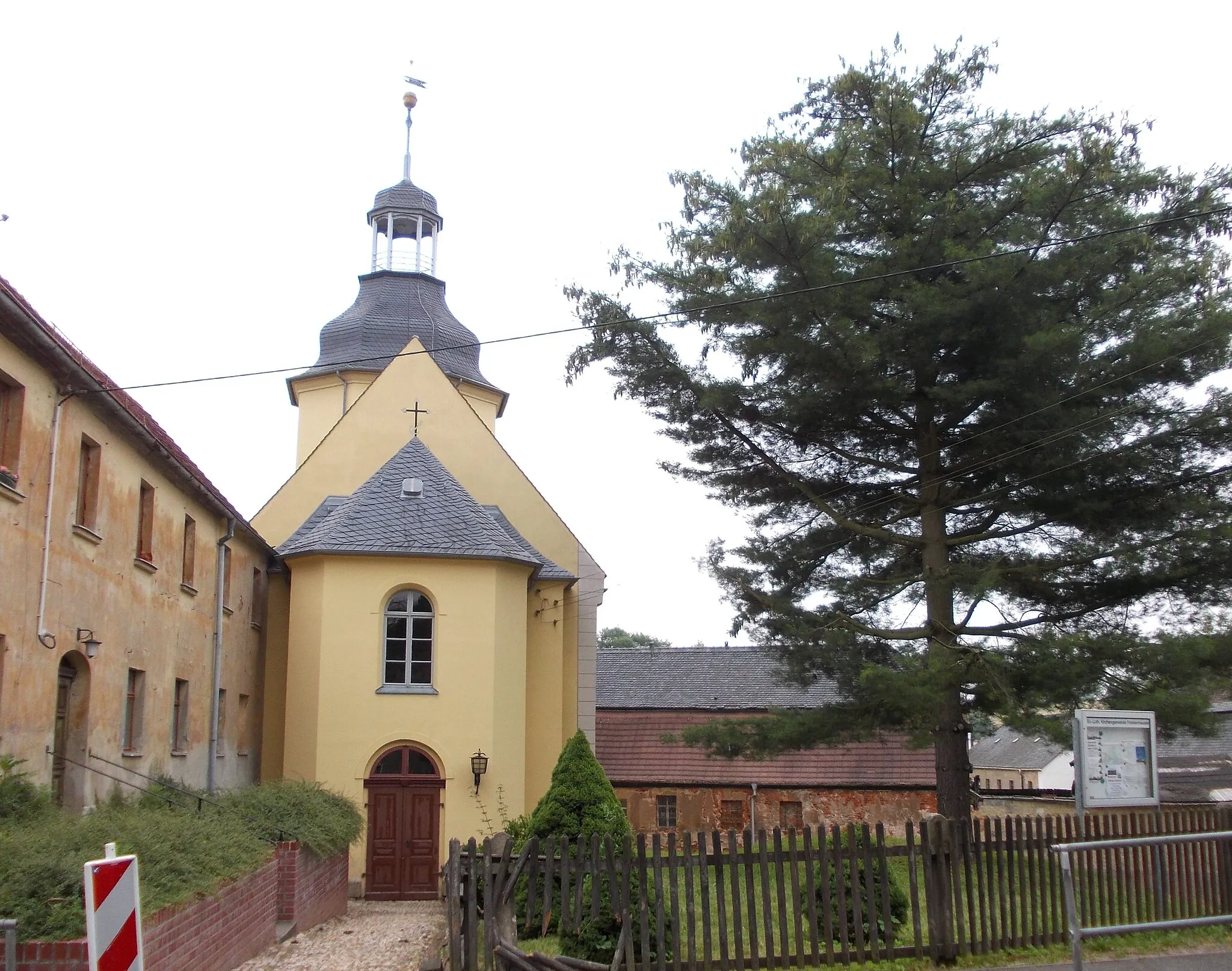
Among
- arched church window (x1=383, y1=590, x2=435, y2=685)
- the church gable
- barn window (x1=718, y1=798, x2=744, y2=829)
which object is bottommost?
barn window (x1=718, y1=798, x2=744, y2=829)

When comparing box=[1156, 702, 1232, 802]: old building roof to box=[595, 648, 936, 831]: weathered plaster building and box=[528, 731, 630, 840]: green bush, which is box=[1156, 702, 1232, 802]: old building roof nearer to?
box=[595, 648, 936, 831]: weathered plaster building

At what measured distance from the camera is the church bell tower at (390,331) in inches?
1275

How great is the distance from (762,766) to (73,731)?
20.6 metres

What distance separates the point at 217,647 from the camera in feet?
64.6

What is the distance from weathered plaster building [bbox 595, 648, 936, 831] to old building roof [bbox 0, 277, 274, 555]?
15.2 m

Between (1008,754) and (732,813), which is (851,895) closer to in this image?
(732,813)

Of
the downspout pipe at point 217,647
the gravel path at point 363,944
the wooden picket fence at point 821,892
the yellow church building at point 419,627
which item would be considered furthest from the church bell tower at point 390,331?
the wooden picket fence at point 821,892

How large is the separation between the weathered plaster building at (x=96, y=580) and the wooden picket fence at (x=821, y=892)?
17.3 ft

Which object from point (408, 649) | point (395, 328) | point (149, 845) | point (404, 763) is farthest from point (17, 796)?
point (395, 328)

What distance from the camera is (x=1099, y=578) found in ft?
54.1

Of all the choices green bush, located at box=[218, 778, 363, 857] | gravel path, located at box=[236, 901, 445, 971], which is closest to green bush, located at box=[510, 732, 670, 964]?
gravel path, located at box=[236, 901, 445, 971]

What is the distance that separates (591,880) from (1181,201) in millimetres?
11832

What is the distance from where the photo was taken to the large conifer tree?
15.2 meters

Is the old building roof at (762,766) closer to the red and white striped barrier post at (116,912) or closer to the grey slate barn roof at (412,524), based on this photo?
the grey slate barn roof at (412,524)
